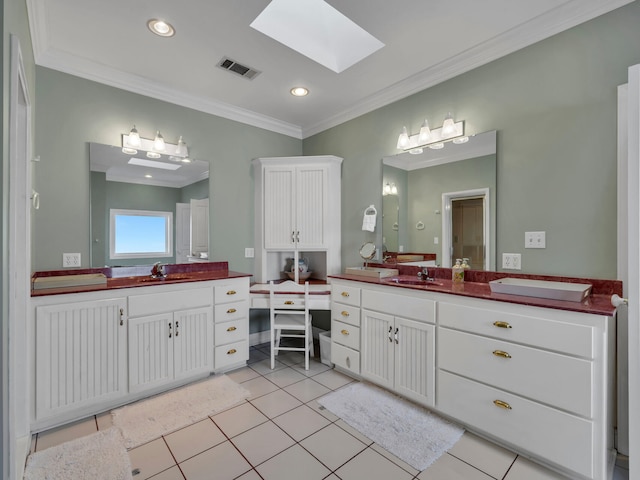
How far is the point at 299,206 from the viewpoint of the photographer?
335 cm

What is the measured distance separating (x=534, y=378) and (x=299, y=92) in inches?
115

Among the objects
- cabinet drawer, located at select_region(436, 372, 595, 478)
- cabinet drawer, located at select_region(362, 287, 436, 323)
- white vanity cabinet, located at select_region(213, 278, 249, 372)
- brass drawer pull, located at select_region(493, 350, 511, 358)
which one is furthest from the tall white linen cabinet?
brass drawer pull, located at select_region(493, 350, 511, 358)

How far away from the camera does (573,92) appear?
1912 mm

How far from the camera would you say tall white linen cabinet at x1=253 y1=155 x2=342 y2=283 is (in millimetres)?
3332

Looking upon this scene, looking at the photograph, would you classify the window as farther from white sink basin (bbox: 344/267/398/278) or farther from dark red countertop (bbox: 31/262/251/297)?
white sink basin (bbox: 344/267/398/278)

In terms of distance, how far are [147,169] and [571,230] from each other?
343 cm

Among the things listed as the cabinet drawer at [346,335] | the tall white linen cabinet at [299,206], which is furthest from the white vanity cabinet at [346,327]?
the tall white linen cabinet at [299,206]

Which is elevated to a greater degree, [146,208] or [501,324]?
[146,208]

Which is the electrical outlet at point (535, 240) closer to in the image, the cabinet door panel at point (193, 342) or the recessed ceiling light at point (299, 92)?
the recessed ceiling light at point (299, 92)

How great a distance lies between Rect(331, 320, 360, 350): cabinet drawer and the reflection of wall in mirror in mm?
1729

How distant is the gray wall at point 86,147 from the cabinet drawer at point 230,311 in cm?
68

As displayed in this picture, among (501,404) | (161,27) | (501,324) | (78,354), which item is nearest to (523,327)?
(501,324)

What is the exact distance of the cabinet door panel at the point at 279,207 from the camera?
3355 mm

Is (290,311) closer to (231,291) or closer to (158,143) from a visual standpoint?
(231,291)
